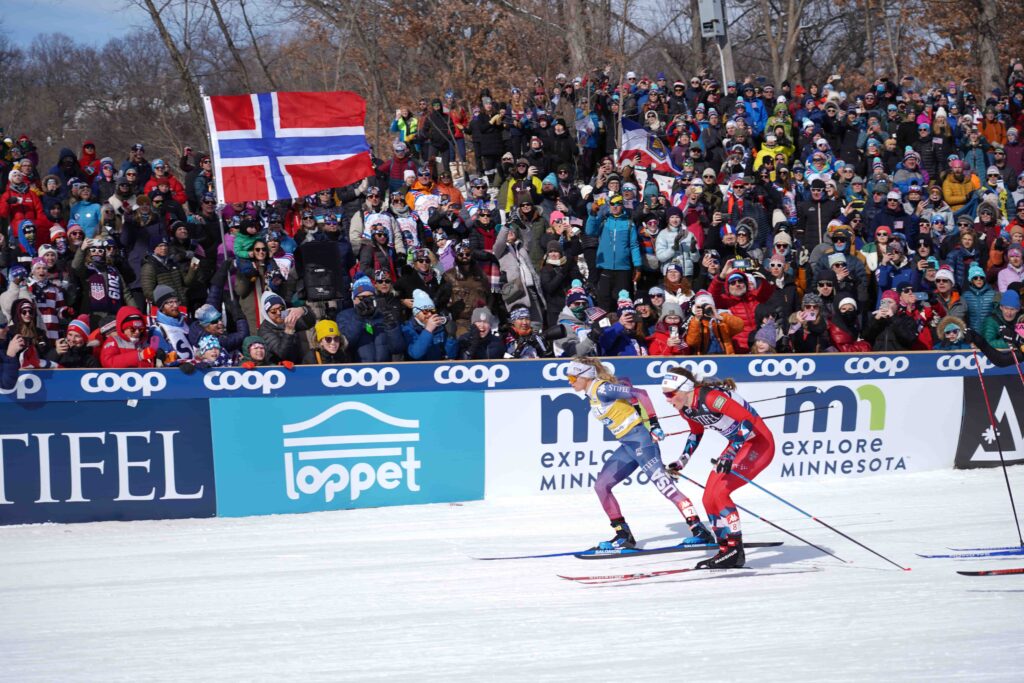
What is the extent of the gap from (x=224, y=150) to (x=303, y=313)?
195 cm

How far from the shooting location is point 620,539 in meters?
8.43

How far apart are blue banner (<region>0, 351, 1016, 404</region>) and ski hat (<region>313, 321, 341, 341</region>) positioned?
357 millimetres

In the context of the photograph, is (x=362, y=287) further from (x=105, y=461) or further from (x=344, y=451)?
(x=105, y=461)

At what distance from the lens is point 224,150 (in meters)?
11.1

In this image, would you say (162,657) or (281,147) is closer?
(162,657)

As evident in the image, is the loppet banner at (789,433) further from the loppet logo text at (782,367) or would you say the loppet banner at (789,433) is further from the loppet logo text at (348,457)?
the loppet logo text at (348,457)

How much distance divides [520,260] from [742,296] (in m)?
2.62

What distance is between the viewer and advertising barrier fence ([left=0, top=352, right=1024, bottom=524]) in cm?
942

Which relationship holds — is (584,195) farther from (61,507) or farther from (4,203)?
(61,507)

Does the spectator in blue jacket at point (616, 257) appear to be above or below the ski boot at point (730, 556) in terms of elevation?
above

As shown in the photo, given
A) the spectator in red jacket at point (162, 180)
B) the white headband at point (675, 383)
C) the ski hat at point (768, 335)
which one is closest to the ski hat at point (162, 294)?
the spectator in red jacket at point (162, 180)

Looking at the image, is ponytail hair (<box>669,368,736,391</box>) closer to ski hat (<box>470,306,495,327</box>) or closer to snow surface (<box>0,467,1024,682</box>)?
snow surface (<box>0,467,1024,682</box>)

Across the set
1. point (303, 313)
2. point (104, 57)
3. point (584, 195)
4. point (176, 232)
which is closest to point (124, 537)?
point (303, 313)

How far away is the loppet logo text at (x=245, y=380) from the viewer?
971 cm
